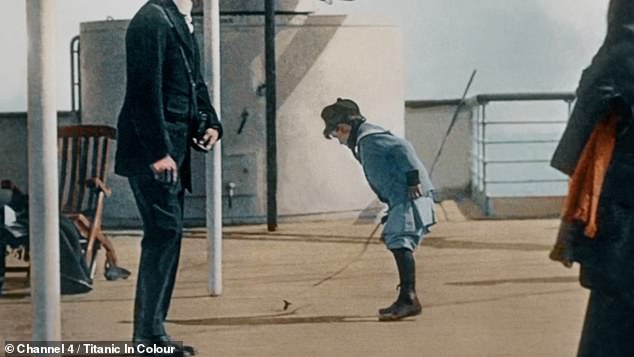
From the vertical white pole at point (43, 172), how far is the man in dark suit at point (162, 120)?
223mm

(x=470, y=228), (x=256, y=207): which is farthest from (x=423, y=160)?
(x=256, y=207)

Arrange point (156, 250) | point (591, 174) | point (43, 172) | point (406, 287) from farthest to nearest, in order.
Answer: point (406, 287) → point (156, 250) → point (43, 172) → point (591, 174)

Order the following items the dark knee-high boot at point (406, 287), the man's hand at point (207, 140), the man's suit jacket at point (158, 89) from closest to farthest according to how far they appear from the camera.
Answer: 1. the man's suit jacket at point (158, 89)
2. the man's hand at point (207, 140)
3. the dark knee-high boot at point (406, 287)

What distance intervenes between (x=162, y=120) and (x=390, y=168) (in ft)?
2.15

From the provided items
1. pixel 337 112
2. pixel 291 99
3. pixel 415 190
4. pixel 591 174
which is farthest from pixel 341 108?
pixel 591 174

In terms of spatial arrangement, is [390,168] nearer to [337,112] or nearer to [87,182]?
[337,112]

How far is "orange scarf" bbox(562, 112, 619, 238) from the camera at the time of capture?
375cm

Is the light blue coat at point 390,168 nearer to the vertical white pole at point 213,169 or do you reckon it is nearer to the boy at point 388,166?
the boy at point 388,166

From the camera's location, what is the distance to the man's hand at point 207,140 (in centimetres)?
404

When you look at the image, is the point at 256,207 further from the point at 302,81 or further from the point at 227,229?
the point at 302,81

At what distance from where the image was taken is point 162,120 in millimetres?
3914

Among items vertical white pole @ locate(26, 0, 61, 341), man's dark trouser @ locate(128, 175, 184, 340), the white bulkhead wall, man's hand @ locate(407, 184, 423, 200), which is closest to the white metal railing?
man's hand @ locate(407, 184, 423, 200)

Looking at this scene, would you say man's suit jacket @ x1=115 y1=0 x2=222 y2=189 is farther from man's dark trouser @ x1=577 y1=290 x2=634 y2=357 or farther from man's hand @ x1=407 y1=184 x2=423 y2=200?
man's dark trouser @ x1=577 y1=290 x2=634 y2=357

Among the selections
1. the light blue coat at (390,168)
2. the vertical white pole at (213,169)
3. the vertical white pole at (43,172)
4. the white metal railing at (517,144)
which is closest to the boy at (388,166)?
the light blue coat at (390,168)
